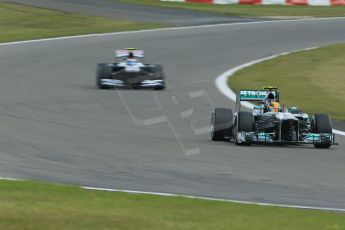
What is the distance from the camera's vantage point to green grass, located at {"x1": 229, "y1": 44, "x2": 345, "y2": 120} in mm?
20494

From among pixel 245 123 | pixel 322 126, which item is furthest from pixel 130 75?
pixel 322 126

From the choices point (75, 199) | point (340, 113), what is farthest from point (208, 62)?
point (75, 199)

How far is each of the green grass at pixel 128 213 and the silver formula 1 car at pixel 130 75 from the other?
41.4ft

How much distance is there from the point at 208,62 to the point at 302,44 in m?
5.94

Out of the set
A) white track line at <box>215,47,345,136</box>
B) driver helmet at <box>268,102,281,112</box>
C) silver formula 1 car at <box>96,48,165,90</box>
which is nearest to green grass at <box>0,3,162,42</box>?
white track line at <box>215,47,345,136</box>

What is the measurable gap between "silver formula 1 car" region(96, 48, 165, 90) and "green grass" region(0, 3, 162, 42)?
1101cm

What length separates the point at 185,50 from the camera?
32.3 metres

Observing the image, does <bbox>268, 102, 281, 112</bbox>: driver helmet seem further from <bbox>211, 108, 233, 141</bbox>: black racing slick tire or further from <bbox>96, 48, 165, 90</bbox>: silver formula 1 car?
<bbox>96, 48, 165, 90</bbox>: silver formula 1 car

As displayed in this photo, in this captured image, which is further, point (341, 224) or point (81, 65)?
point (81, 65)

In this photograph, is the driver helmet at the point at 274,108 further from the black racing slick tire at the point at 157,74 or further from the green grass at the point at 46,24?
the green grass at the point at 46,24

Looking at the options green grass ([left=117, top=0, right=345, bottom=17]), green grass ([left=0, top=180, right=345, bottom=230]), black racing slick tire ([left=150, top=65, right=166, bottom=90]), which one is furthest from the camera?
green grass ([left=117, top=0, right=345, bottom=17])

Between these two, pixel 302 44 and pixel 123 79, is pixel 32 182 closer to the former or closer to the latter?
pixel 123 79

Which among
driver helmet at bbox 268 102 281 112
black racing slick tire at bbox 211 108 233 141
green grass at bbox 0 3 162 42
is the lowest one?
green grass at bbox 0 3 162 42

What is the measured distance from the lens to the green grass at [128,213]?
7.97m
